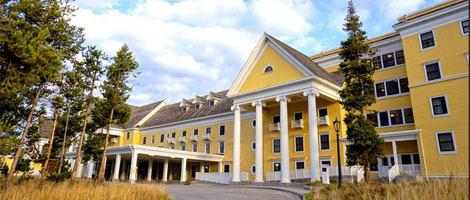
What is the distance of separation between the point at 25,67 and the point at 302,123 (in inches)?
955

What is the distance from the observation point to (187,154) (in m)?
35.8

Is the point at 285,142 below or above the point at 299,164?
above

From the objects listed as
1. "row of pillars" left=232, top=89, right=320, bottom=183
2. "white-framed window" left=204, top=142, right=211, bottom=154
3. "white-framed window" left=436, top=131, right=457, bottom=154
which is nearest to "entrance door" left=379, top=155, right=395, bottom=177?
"white-framed window" left=436, top=131, right=457, bottom=154

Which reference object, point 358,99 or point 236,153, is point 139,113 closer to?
point 236,153

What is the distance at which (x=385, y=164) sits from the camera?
26.1m

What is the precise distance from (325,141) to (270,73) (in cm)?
883

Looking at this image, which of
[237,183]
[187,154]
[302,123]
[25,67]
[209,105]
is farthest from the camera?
[209,105]

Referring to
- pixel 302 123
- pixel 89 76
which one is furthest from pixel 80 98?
pixel 302 123

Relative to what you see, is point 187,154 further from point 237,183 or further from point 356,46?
point 356,46

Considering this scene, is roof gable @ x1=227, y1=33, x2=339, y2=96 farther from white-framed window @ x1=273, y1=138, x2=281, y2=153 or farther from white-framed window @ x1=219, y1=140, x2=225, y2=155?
white-framed window @ x1=219, y1=140, x2=225, y2=155

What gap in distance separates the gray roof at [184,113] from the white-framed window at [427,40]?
22.4 meters

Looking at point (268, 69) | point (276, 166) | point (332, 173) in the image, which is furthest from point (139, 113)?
point (332, 173)

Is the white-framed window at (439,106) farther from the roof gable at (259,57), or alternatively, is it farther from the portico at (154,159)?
the portico at (154,159)

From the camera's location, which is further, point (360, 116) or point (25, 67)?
point (360, 116)
